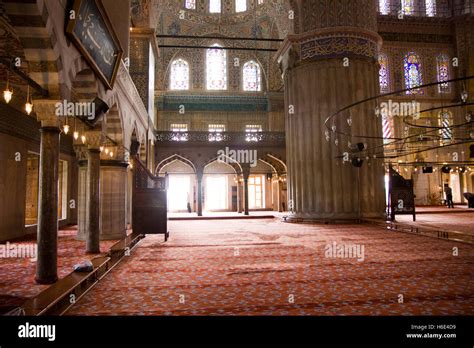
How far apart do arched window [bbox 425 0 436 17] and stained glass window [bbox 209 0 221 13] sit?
11.2 m

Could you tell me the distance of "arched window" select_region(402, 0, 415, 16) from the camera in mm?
19578

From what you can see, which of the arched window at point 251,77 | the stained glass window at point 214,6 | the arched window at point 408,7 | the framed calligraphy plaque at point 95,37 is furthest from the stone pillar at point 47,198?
the arched window at point 408,7

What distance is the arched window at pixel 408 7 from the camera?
19578 millimetres

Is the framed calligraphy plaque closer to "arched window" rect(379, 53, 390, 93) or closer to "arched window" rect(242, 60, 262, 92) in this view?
"arched window" rect(242, 60, 262, 92)

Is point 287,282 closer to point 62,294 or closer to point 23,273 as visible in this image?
point 62,294

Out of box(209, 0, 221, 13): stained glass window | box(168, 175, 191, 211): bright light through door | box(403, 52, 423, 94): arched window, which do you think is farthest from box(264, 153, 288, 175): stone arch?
box(209, 0, 221, 13): stained glass window

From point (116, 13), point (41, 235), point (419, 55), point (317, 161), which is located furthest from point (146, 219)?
point (419, 55)

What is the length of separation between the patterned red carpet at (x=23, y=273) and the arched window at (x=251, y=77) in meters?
14.3

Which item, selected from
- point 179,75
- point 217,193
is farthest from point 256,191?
point 179,75

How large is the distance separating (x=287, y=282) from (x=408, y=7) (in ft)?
68.1

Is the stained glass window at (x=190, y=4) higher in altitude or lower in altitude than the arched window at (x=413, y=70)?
higher

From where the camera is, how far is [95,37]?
16.0 feet

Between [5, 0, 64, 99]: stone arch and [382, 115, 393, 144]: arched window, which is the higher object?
[382, 115, 393, 144]: arched window

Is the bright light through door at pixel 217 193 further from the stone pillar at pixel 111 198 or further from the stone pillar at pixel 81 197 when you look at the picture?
the stone pillar at pixel 111 198
